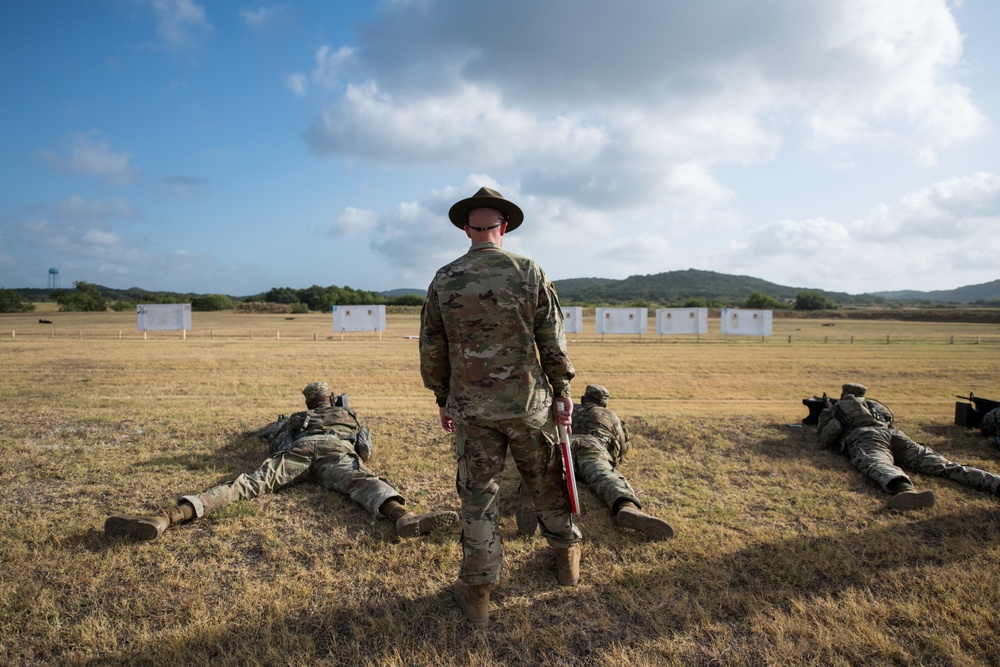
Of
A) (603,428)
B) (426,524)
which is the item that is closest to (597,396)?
(603,428)

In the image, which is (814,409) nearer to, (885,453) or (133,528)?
(885,453)

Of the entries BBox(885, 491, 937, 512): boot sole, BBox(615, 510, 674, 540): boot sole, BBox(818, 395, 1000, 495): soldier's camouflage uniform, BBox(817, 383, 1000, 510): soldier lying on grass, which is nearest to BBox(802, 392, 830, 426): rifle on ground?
BBox(817, 383, 1000, 510): soldier lying on grass

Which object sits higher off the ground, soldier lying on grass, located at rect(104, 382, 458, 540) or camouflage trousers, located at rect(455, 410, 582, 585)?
camouflage trousers, located at rect(455, 410, 582, 585)

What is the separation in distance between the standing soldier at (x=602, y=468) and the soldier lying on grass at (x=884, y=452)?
2582 mm

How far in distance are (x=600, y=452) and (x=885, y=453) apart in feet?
11.1

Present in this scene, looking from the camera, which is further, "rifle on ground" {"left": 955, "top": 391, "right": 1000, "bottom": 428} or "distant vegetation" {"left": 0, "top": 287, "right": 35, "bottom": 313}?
"distant vegetation" {"left": 0, "top": 287, "right": 35, "bottom": 313}

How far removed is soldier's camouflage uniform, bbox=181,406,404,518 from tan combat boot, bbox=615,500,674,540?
6.62ft

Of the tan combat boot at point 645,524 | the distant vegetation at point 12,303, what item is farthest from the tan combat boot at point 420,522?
the distant vegetation at point 12,303

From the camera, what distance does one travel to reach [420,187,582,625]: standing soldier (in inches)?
133

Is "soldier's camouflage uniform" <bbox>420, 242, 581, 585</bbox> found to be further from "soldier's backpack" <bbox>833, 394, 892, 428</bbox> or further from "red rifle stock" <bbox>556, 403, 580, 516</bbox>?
"soldier's backpack" <bbox>833, 394, 892, 428</bbox>

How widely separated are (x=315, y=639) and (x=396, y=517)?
4.82ft

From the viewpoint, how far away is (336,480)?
5.45 meters

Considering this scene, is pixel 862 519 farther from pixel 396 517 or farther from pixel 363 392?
pixel 363 392

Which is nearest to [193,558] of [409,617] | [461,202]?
[409,617]
